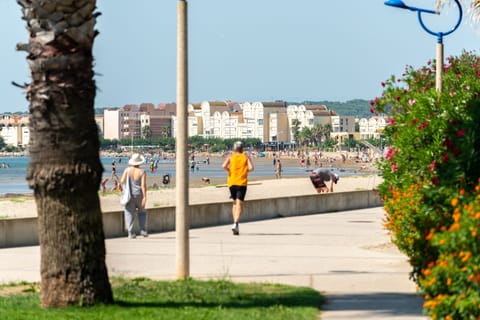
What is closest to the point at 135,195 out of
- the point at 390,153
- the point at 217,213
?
the point at 217,213

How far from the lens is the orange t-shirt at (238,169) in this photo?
19688 millimetres

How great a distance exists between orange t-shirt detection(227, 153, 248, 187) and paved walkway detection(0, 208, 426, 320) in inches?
37.1

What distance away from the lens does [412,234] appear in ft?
41.9

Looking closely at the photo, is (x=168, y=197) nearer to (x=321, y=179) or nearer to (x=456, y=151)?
(x=321, y=179)

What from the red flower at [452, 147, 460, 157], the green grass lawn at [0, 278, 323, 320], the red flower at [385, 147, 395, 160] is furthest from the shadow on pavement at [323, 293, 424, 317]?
the red flower at [385, 147, 395, 160]

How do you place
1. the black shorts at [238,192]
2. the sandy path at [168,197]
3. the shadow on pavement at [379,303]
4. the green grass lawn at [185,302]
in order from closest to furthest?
the green grass lawn at [185,302]
the shadow on pavement at [379,303]
the black shorts at [238,192]
the sandy path at [168,197]

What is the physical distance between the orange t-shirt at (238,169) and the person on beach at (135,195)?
1.46 meters

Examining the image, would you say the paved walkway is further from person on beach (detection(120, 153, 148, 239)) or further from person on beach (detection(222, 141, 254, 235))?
person on beach (detection(222, 141, 254, 235))

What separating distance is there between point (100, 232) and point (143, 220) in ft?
31.3

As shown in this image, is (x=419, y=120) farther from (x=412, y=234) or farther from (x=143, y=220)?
(x=143, y=220)

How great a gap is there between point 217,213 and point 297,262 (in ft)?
25.3

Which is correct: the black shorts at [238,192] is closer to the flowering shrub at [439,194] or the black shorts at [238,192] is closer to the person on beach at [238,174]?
the person on beach at [238,174]

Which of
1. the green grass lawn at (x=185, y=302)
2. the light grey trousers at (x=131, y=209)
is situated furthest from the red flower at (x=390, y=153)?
the light grey trousers at (x=131, y=209)

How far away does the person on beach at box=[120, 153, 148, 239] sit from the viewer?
19.5m
